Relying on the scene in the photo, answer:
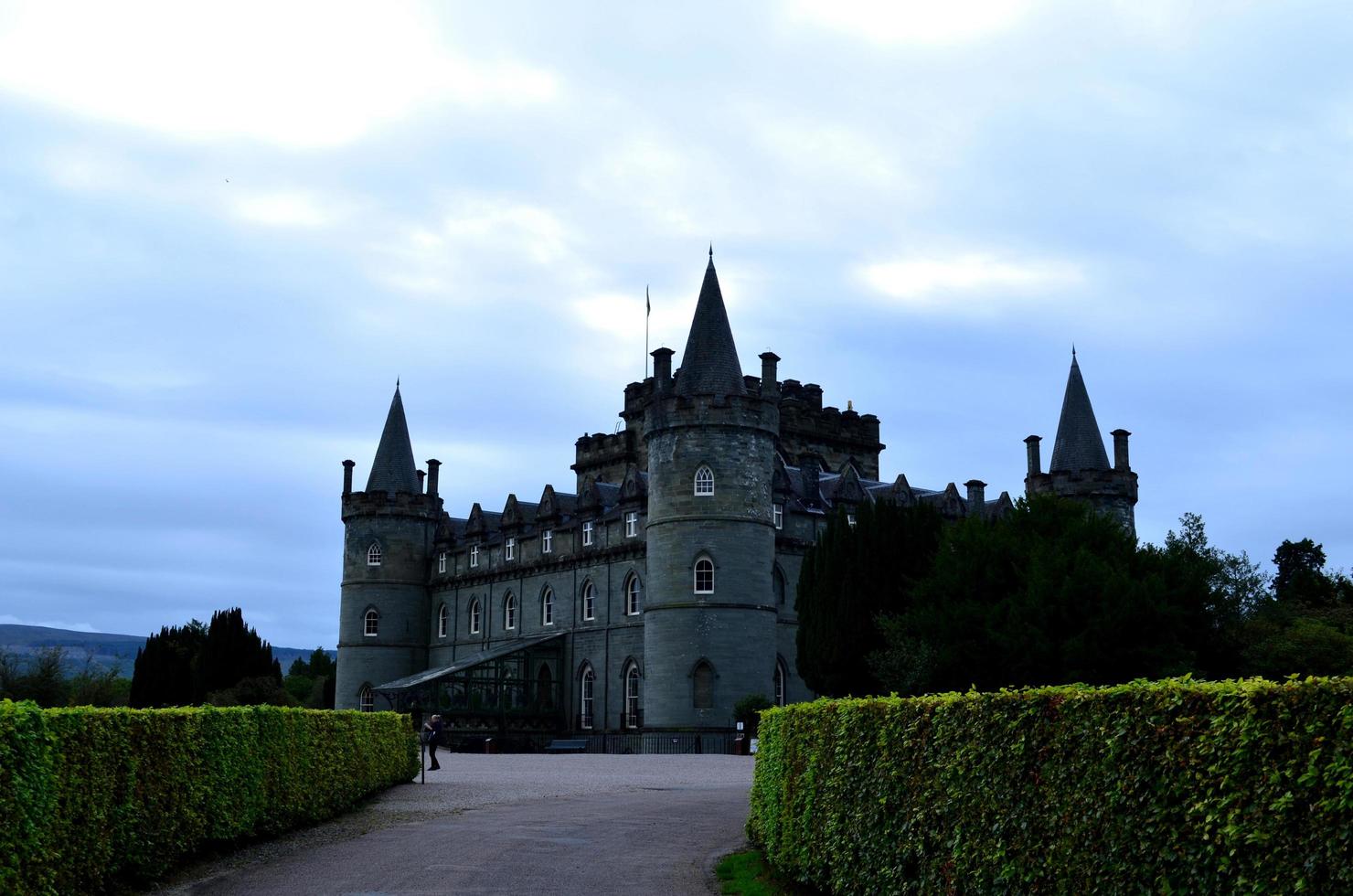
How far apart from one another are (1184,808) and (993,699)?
2.43 meters

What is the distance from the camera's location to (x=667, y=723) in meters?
47.2

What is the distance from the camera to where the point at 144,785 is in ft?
42.9

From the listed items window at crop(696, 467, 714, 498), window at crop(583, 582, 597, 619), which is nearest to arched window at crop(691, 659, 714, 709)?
window at crop(696, 467, 714, 498)

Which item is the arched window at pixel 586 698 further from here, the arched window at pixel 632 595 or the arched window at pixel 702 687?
the arched window at pixel 702 687

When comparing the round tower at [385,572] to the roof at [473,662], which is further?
the round tower at [385,572]

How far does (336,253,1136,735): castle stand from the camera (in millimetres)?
47656

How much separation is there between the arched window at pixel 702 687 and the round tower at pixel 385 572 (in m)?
22.2

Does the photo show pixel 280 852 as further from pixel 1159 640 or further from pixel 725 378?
pixel 725 378

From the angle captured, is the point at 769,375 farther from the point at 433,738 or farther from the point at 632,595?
the point at 433,738

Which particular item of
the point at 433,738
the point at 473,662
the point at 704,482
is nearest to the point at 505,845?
the point at 433,738

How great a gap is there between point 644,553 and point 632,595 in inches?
76.3

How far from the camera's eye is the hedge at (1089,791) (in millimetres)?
6078

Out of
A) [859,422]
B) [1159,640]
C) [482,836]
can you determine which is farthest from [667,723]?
[482,836]

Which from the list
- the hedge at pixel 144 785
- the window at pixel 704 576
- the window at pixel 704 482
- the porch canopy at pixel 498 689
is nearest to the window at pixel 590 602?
the porch canopy at pixel 498 689
